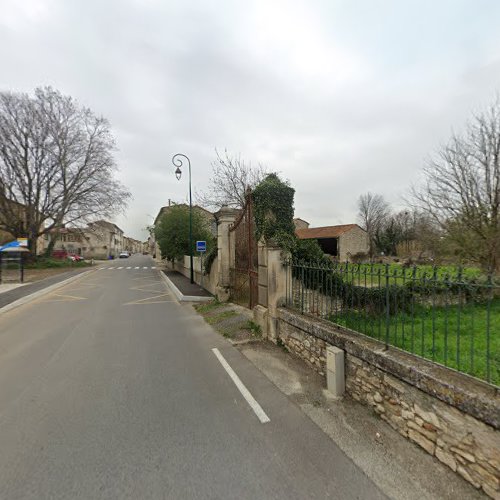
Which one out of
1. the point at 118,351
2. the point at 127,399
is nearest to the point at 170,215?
the point at 118,351

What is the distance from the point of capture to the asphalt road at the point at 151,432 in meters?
2.27

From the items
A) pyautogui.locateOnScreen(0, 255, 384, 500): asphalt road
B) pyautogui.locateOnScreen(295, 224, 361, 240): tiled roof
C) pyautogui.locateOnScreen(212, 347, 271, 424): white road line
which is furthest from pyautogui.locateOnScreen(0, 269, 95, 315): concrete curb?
pyautogui.locateOnScreen(295, 224, 361, 240): tiled roof

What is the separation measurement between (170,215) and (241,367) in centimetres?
1945

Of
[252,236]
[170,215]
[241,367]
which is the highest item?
[170,215]

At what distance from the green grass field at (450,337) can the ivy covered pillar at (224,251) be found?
533 centimetres

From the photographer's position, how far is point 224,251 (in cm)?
1035

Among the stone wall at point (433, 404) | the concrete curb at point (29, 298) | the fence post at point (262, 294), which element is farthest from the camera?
the concrete curb at point (29, 298)

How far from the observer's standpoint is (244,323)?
731 cm

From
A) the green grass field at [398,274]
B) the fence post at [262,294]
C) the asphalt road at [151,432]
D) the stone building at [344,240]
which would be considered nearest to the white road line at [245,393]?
the asphalt road at [151,432]

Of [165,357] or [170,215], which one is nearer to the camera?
[165,357]

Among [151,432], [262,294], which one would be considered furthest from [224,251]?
[151,432]

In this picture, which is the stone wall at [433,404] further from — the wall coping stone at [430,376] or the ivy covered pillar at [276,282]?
the ivy covered pillar at [276,282]

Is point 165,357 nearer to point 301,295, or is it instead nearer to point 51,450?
point 51,450

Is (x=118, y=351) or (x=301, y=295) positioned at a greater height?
(x=301, y=295)
